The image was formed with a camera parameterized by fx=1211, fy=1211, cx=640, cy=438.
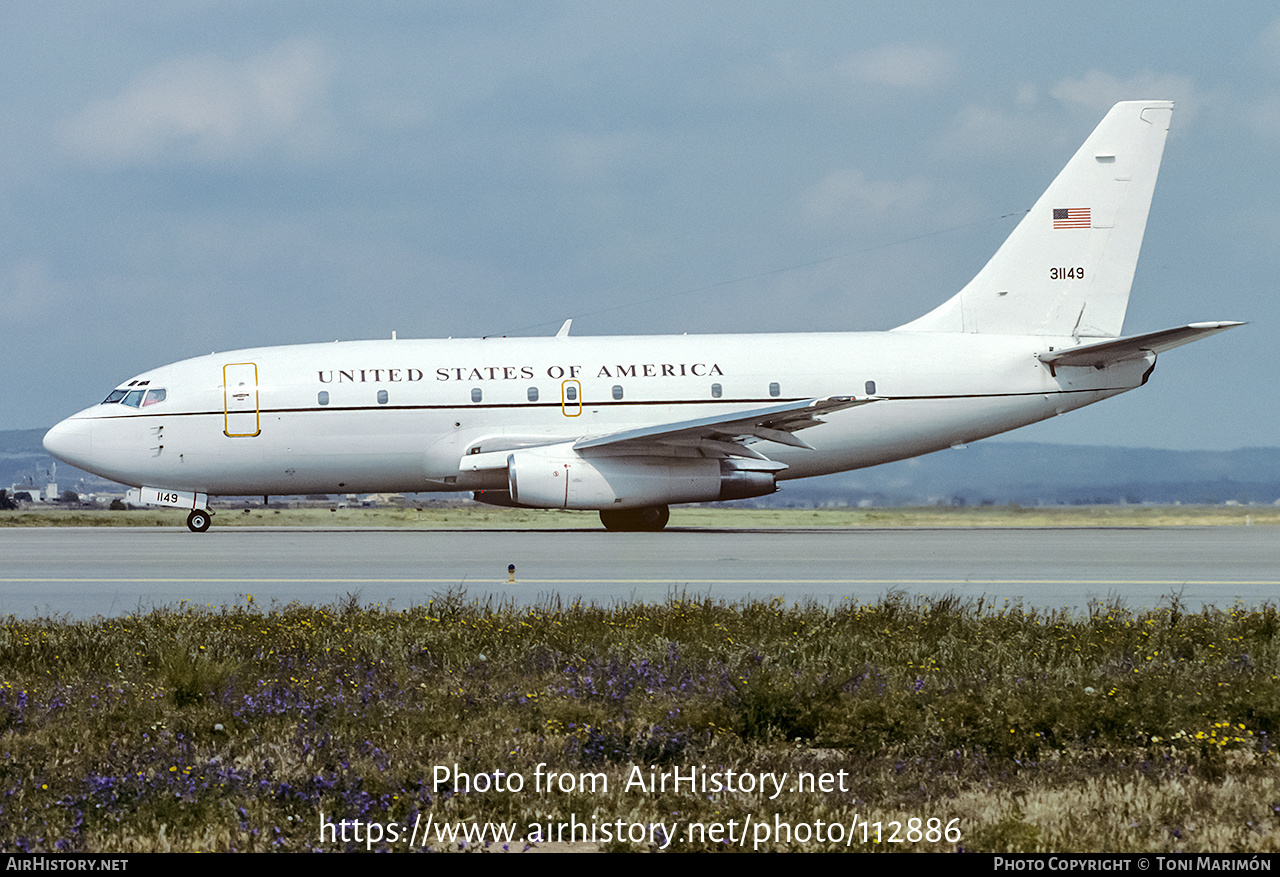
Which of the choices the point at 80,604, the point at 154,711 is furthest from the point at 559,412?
the point at 154,711

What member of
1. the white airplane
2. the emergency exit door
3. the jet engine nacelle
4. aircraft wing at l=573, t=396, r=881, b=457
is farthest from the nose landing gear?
aircraft wing at l=573, t=396, r=881, b=457

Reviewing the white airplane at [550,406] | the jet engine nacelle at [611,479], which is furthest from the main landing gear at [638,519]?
the jet engine nacelle at [611,479]

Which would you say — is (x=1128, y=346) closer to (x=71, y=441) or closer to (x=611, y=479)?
(x=611, y=479)

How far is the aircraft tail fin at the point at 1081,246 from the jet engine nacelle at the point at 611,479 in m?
6.55

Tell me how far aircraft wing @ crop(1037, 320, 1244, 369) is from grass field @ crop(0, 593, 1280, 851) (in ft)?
46.5

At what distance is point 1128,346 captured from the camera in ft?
Answer: 77.7

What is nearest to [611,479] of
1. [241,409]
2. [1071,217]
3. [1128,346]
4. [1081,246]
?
[241,409]

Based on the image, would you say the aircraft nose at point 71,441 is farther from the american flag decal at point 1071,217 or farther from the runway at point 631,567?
the american flag decal at point 1071,217

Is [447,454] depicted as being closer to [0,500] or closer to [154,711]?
[154,711]

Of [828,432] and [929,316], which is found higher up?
[929,316]

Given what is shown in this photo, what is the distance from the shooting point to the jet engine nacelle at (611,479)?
870 inches

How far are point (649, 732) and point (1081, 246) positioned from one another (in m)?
22.7

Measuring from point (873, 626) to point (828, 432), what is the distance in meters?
15.4

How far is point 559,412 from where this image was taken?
77.9 feet
